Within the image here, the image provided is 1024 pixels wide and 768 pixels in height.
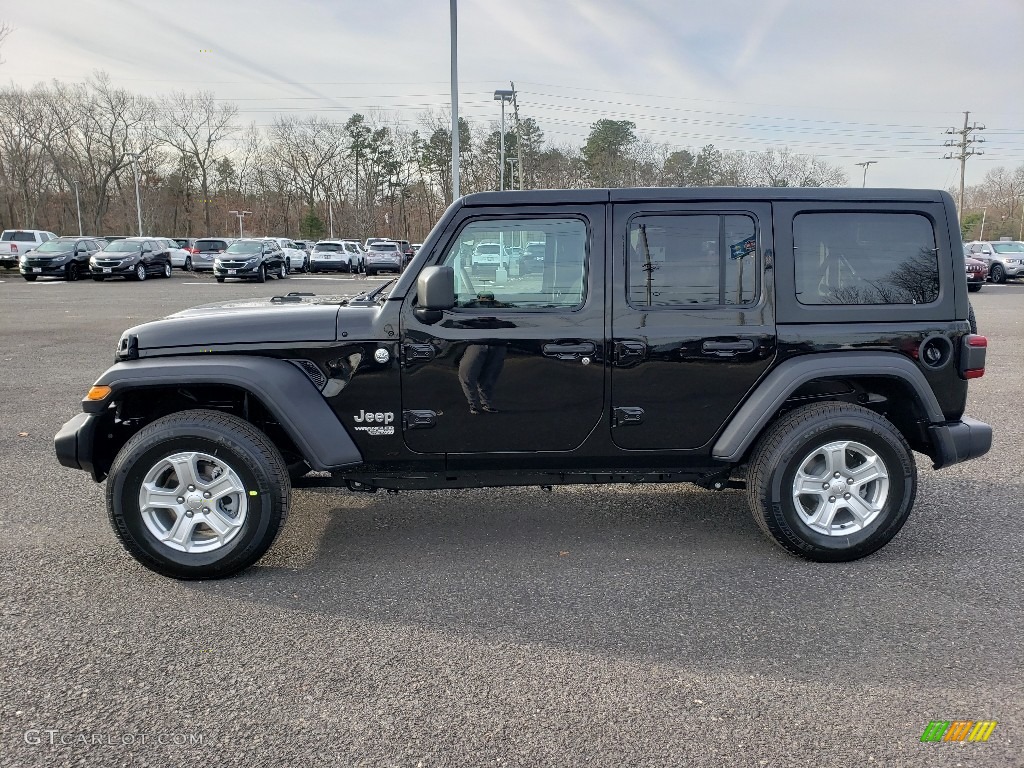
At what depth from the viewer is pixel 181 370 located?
3.84m

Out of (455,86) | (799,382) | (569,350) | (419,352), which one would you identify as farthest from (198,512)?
(455,86)

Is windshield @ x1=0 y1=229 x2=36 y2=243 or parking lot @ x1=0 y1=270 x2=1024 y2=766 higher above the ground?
windshield @ x1=0 y1=229 x2=36 y2=243

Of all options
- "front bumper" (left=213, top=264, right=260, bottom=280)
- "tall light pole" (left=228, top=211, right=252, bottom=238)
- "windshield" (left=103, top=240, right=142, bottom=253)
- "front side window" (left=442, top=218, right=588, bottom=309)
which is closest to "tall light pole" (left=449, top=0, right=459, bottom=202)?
"front bumper" (left=213, top=264, right=260, bottom=280)

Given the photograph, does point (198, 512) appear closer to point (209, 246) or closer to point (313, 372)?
point (313, 372)

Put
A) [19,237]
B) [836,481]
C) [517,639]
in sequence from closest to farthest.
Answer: [517,639], [836,481], [19,237]

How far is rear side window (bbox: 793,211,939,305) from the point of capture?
4.12 meters

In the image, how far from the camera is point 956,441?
13.7 ft

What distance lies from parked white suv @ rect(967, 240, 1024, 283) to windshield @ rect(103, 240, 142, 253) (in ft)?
108

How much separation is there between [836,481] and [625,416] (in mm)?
1175

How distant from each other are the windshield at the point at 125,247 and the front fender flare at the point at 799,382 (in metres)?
30.8

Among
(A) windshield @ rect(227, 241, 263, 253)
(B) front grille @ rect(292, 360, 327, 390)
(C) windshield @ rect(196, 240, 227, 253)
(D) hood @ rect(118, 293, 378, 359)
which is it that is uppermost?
(C) windshield @ rect(196, 240, 227, 253)

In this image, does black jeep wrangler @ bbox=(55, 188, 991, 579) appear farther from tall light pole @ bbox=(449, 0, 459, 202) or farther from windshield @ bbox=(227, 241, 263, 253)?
windshield @ bbox=(227, 241, 263, 253)

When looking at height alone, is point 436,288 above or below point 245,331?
above

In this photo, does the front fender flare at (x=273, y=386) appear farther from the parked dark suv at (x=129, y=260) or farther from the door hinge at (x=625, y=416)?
the parked dark suv at (x=129, y=260)
